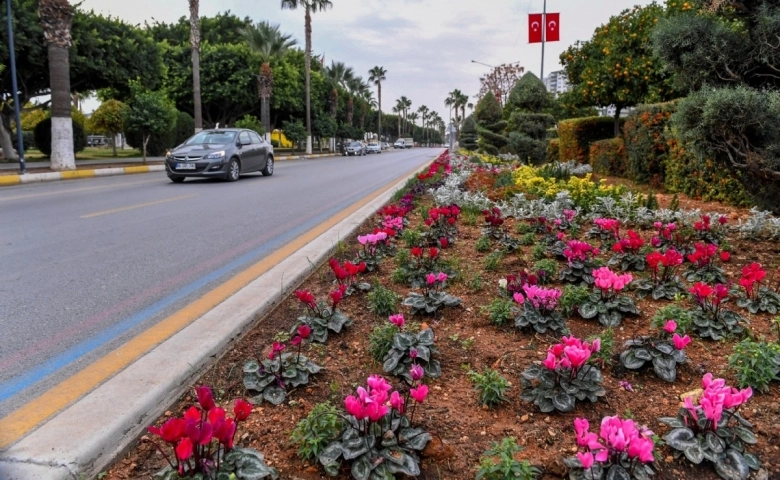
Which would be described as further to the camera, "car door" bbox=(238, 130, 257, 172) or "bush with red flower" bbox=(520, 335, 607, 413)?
"car door" bbox=(238, 130, 257, 172)

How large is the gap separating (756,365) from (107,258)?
5.33m

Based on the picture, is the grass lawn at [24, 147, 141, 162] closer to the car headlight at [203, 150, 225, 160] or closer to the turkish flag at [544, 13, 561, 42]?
the car headlight at [203, 150, 225, 160]

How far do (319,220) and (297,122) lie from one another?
3973cm

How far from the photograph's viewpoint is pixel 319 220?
8.26 meters

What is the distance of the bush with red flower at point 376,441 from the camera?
177 cm

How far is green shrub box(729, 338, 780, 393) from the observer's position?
2.33 metres

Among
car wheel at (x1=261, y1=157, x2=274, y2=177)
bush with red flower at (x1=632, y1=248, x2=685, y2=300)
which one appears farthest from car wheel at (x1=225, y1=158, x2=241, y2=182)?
bush with red flower at (x1=632, y1=248, x2=685, y2=300)

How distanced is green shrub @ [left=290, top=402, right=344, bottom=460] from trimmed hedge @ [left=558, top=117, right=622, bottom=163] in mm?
14583

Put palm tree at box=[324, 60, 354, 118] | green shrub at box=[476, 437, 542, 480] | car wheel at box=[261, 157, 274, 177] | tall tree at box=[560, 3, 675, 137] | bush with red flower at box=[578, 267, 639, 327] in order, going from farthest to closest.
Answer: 1. palm tree at box=[324, 60, 354, 118]
2. car wheel at box=[261, 157, 274, 177]
3. tall tree at box=[560, 3, 675, 137]
4. bush with red flower at box=[578, 267, 639, 327]
5. green shrub at box=[476, 437, 542, 480]

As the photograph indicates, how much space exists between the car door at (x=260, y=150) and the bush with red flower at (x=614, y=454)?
15.6 metres

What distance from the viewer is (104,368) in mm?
2764

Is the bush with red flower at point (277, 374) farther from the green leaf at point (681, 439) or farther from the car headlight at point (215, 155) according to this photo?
the car headlight at point (215, 155)

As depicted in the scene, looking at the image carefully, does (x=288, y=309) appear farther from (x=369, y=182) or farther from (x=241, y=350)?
(x=369, y=182)

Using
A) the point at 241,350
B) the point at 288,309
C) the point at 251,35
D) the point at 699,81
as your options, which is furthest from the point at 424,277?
the point at 251,35
